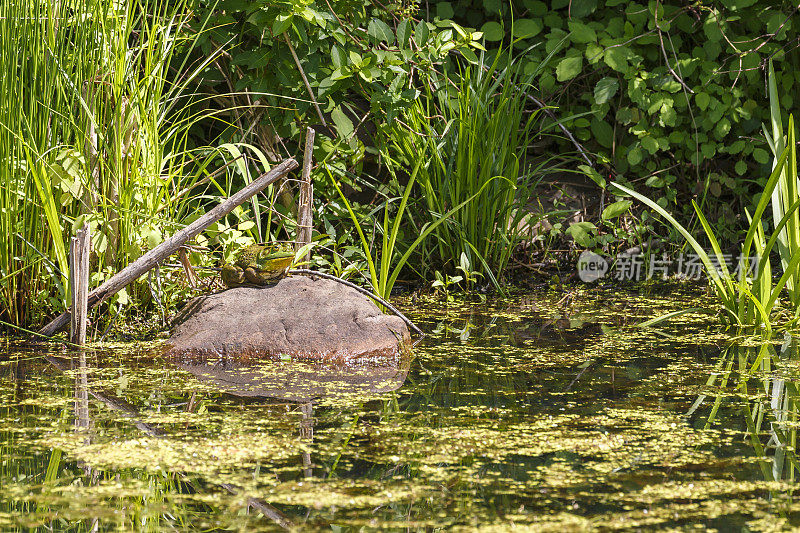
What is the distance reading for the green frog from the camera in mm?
2709

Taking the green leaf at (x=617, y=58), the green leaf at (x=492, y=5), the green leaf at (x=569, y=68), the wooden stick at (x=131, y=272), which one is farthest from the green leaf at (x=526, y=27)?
the wooden stick at (x=131, y=272)

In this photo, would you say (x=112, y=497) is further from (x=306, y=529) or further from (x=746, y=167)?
(x=746, y=167)

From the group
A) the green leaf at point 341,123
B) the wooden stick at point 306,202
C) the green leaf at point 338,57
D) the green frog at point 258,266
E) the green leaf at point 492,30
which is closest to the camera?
the green frog at point 258,266

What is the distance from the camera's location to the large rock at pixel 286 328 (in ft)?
8.20

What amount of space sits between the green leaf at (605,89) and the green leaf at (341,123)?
1183 mm

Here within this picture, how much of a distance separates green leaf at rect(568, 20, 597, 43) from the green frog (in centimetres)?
194

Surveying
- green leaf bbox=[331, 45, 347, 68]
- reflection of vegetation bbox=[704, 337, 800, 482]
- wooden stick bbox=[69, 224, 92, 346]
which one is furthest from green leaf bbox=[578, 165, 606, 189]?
wooden stick bbox=[69, 224, 92, 346]

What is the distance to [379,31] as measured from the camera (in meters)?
3.37

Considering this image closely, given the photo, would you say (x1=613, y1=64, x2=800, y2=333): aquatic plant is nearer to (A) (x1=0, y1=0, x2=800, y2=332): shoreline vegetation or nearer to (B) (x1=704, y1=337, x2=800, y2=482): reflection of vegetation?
(A) (x1=0, y1=0, x2=800, y2=332): shoreline vegetation

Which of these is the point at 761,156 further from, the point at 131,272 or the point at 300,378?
the point at 131,272

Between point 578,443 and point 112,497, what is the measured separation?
929 millimetres

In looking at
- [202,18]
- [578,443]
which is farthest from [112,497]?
[202,18]

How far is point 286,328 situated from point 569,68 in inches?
82.3

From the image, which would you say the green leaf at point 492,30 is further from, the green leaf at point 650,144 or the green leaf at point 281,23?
the green leaf at point 281,23
